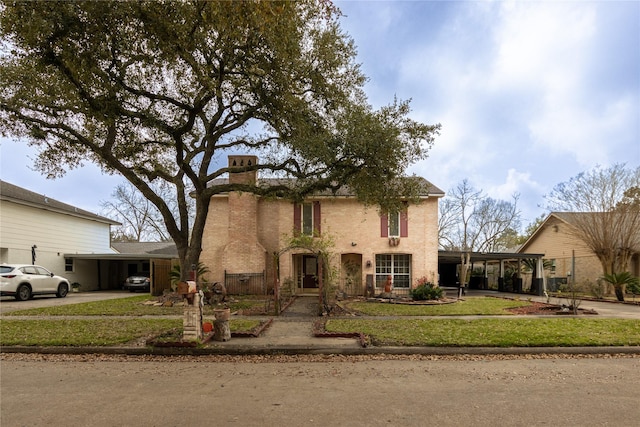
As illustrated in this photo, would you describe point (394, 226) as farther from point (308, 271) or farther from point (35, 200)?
point (35, 200)

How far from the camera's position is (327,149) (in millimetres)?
12359

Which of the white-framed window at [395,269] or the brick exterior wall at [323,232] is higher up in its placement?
the brick exterior wall at [323,232]

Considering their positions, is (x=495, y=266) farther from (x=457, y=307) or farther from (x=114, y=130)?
(x=114, y=130)

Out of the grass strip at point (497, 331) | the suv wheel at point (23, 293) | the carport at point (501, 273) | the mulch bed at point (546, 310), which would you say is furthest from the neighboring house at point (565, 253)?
the suv wheel at point (23, 293)

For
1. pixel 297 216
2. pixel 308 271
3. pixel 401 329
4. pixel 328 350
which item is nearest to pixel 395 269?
pixel 308 271

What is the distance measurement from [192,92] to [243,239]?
25.3 feet

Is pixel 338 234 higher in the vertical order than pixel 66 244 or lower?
higher

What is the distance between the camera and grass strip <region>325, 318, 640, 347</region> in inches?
328

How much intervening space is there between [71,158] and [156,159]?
10.1ft

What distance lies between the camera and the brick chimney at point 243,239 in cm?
1975

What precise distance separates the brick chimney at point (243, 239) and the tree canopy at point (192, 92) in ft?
13.1

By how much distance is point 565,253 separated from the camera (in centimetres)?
2819

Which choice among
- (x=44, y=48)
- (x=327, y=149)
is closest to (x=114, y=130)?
(x=44, y=48)

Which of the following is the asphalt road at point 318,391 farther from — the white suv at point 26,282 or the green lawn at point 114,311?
the white suv at point 26,282
